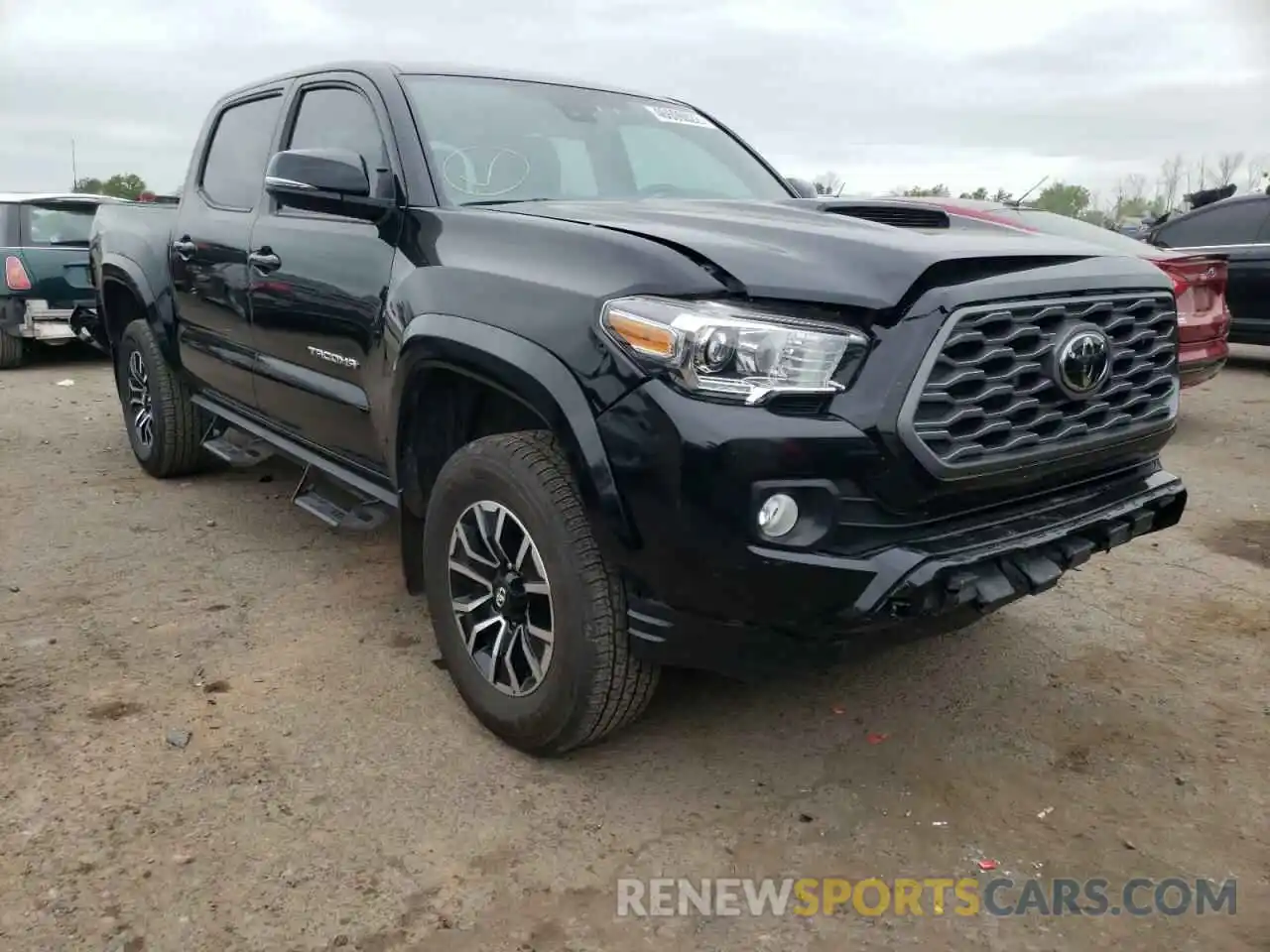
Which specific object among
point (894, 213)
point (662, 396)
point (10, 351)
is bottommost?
point (10, 351)

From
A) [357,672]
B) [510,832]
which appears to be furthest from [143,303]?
[510,832]

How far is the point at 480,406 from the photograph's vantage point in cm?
287

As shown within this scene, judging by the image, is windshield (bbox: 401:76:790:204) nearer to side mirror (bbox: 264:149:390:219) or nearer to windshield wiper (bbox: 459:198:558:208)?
windshield wiper (bbox: 459:198:558:208)

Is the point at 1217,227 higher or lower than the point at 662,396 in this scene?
higher

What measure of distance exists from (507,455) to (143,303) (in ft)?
11.1

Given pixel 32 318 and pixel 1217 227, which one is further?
pixel 32 318

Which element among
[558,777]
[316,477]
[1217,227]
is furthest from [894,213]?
[1217,227]

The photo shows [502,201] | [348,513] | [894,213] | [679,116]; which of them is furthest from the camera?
[679,116]

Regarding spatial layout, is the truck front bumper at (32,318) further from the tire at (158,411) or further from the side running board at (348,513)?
the side running board at (348,513)

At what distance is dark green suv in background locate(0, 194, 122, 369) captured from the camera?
29.9 feet

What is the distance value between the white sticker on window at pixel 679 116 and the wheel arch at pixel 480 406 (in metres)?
1.62

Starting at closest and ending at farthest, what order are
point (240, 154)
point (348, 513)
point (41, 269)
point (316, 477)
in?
point (348, 513)
point (240, 154)
point (316, 477)
point (41, 269)

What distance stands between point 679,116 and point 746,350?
7.26 feet

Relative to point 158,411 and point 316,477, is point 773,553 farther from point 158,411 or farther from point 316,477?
point 158,411
